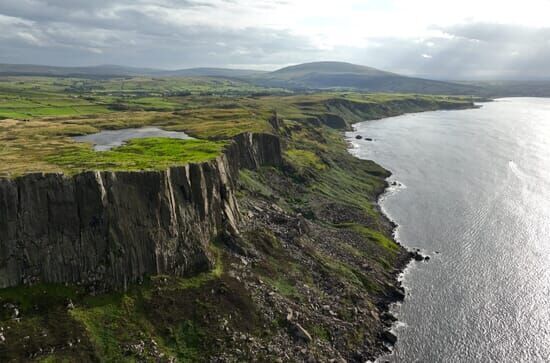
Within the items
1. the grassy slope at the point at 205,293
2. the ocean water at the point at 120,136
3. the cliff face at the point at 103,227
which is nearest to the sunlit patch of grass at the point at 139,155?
the grassy slope at the point at 205,293

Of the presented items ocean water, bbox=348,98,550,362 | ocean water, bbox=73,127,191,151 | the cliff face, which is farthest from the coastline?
ocean water, bbox=73,127,191,151

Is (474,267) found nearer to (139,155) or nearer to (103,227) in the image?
(139,155)

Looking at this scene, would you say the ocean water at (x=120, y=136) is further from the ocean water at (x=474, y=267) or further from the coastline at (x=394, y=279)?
the ocean water at (x=474, y=267)

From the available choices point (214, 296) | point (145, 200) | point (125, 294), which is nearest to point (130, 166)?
point (145, 200)

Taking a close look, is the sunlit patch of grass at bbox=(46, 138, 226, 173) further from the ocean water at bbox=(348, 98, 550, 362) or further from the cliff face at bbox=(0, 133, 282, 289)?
the ocean water at bbox=(348, 98, 550, 362)

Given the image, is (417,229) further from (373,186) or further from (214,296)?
(214,296)

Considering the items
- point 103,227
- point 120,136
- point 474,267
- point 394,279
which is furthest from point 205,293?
point 474,267
